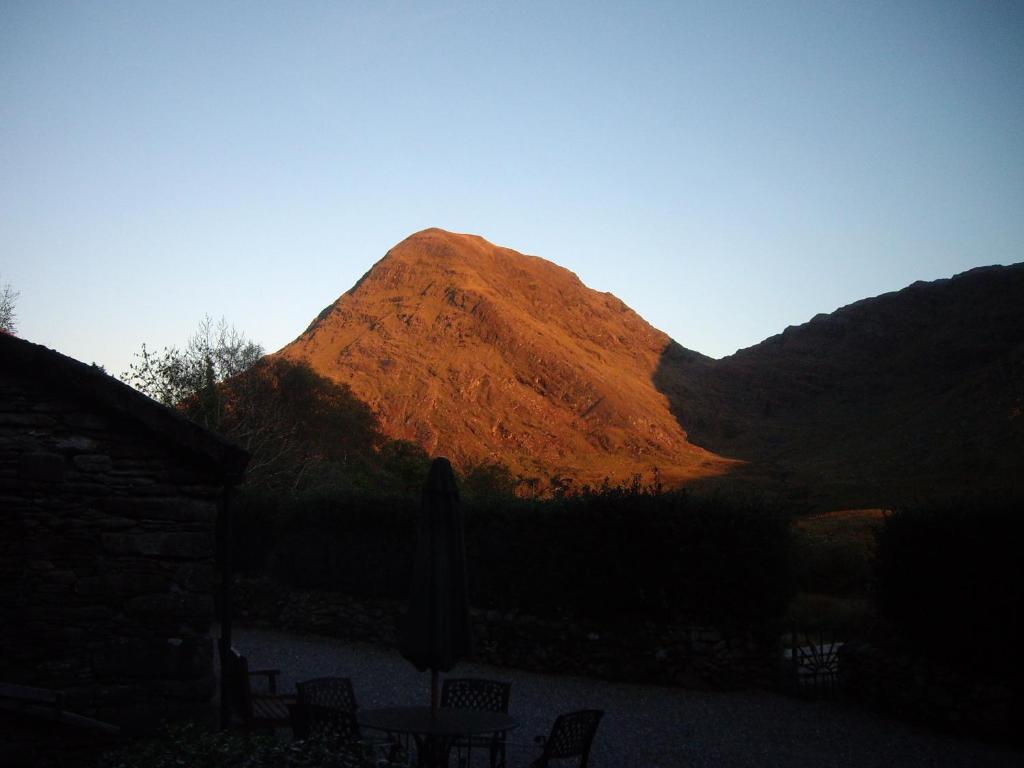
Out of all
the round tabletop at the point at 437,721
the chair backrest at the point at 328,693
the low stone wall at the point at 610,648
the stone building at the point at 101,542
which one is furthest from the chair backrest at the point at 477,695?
the low stone wall at the point at 610,648

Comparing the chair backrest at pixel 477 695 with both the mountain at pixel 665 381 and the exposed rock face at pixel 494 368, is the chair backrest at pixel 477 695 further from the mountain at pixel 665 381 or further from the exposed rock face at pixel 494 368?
the exposed rock face at pixel 494 368

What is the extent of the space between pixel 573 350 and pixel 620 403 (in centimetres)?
1065

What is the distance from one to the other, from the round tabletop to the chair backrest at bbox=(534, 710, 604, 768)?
1.10 ft

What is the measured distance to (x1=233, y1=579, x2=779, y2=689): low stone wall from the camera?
1516 cm

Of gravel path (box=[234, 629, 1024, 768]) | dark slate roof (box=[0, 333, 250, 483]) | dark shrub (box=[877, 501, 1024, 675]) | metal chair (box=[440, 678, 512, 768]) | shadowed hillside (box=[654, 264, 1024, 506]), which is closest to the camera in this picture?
metal chair (box=[440, 678, 512, 768])

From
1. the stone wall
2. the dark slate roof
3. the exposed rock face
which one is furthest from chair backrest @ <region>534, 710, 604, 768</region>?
the exposed rock face

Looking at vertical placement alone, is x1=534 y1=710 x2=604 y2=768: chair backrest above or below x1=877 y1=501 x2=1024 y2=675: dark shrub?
below

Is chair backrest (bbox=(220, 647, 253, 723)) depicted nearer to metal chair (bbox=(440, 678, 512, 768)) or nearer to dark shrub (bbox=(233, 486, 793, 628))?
metal chair (bbox=(440, 678, 512, 768))

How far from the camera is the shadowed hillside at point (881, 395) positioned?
50.8 meters

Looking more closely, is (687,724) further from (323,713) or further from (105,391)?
(105,391)

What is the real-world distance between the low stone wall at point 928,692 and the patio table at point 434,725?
7018mm

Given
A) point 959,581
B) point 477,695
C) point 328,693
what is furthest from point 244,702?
point 959,581

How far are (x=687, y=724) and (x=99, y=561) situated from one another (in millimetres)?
7358

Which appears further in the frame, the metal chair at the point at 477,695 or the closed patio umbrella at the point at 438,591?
the metal chair at the point at 477,695
